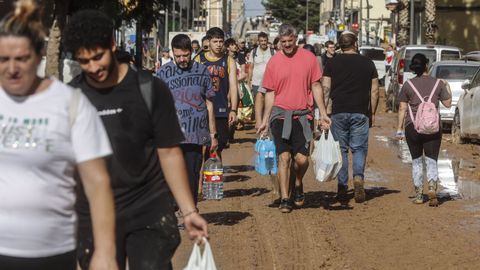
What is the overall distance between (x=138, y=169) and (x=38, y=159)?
116 cm

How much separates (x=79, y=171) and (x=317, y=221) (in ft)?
23.2

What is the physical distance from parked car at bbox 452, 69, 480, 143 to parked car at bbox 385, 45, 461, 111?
814 centimetres

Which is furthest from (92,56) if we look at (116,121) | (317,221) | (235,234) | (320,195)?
(320,195)

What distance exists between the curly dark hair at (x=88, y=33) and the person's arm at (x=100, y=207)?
2.76ft

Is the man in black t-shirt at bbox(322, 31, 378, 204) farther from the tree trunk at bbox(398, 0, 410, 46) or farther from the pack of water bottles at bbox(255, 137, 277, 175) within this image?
the tree trunk at bbox(398, 0, 410, 46)

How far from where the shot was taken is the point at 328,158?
11898 mm

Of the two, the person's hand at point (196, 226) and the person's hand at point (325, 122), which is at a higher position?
the person's hand at point (196, 226)

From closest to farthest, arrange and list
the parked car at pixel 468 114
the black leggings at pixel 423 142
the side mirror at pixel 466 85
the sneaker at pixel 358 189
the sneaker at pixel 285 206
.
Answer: the sneaker at pixel 285 206
the black leggings at pixel 423 142
the sneaker at pixel 358 189
the parked car at pixel 468 114
the side mirror at pixel 466 85

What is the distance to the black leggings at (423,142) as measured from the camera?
12047 mm

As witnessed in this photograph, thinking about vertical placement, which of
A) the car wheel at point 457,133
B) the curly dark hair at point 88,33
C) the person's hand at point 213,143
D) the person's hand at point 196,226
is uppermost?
the curly dark hair at point 88,33

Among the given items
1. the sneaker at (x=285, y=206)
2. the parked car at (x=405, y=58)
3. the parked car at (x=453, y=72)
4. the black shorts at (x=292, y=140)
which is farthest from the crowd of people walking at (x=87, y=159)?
the parked car at (x=405, y=58)

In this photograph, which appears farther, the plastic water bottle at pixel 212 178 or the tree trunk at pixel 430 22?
the tree trunk at pixel 430 22

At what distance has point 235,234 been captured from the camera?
1029 cm

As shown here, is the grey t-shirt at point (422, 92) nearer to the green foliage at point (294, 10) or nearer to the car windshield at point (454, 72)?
the car windshield at point (454, 72)
